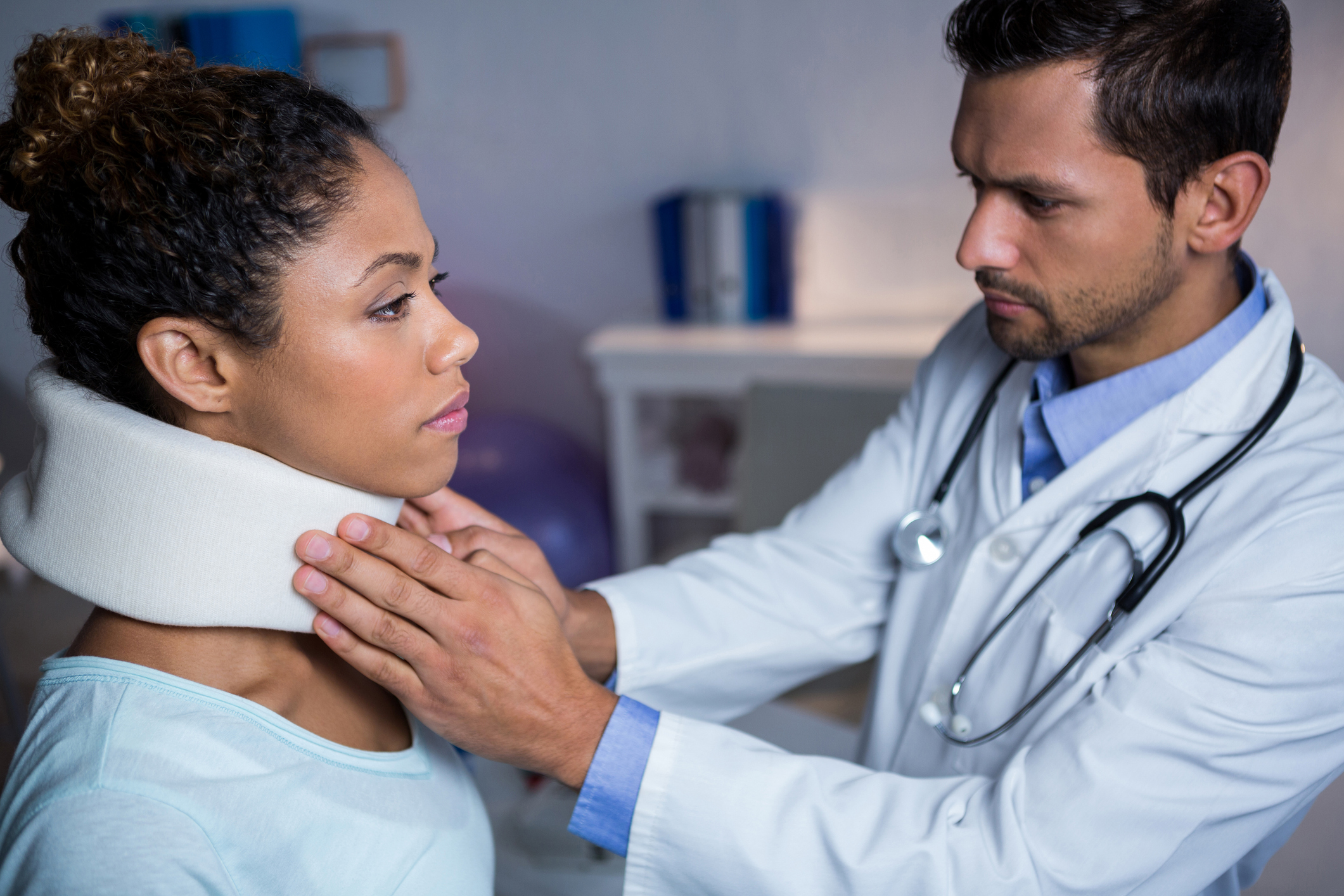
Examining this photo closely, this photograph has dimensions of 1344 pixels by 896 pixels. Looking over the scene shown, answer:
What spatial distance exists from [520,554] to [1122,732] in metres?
0.63

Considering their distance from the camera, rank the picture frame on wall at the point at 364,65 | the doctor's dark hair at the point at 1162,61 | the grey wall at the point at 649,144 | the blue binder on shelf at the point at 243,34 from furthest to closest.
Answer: the picture frame on wall at the point at 364,65
the blue binder on shelf at the point at 243,34
the grey wall at the point at 649,144
the doctor's dark hair at the point at 1162,61

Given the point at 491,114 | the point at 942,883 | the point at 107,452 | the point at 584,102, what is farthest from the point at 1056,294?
the point at 491,114

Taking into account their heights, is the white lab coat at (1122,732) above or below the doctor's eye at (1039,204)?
below

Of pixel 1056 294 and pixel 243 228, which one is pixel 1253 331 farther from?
pixel 243 228

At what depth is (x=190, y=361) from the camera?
2.53 ft

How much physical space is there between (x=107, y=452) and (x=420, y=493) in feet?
0.81

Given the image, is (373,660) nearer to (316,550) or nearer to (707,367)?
(316,550)

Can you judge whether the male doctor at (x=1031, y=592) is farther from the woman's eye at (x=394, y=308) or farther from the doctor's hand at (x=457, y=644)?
the woman's eye at (x=394, y=308)

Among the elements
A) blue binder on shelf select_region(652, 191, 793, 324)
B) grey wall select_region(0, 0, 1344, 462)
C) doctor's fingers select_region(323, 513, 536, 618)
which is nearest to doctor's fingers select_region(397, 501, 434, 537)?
doctor's fingers select_region(323, 513, 536, 618)

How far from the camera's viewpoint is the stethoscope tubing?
0.95 metres

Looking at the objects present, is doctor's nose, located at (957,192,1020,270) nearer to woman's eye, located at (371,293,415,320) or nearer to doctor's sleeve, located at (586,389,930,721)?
doctor's sleeve, located at (586,389,930,721)

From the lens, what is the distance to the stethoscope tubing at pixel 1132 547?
3.11 ft

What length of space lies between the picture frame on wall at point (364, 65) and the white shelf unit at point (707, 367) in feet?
3.21

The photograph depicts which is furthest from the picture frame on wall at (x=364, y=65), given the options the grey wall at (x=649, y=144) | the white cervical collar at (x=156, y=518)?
the white cervical collar at (x=156, y=518)
